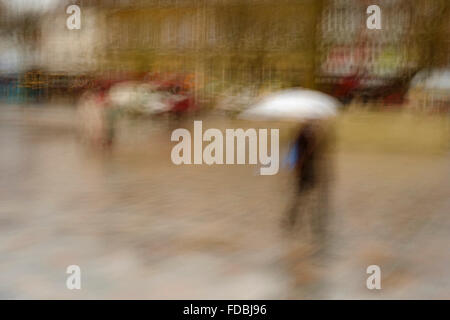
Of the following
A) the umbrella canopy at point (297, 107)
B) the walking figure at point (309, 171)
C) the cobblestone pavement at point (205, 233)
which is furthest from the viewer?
the umbrella canopy at point (297, 107)

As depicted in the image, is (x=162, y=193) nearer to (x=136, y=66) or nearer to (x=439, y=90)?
(x=136, y=66)

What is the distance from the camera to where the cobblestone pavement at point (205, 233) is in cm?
571

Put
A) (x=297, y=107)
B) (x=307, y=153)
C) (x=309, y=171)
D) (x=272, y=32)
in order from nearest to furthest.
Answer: (x=307, y=153) < (x=309, y=171) < (x=297, y=107) < (x=272, y=32)

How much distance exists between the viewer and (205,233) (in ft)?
25.1

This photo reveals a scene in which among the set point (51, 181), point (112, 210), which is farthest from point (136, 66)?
point (112, 210)

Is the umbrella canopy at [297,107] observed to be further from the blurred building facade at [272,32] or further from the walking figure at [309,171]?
the blurred building facade at [272,32]

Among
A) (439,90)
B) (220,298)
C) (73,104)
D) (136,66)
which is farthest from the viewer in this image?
(73,104)

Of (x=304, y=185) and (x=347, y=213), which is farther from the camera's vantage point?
(x=347, y=213)

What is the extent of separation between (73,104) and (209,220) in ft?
87.2

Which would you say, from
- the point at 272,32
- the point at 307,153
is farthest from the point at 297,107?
the point at 272,32

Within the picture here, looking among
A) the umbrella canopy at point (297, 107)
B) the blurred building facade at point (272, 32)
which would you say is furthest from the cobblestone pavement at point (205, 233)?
the blurred building facade at point (272, 32)

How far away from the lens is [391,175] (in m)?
12.8

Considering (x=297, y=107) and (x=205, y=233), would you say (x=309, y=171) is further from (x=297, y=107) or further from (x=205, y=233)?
(x=205, y=233)
